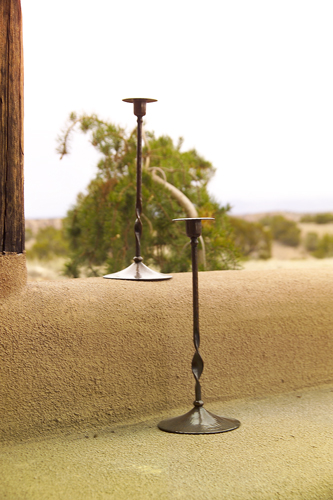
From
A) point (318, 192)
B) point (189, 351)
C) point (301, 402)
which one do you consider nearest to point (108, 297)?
point (189, 351)

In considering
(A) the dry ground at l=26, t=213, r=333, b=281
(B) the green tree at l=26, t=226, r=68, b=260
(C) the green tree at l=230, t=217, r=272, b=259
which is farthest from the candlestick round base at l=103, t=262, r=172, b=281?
(C) the green tree at l=230, t=217, r=272, b=259

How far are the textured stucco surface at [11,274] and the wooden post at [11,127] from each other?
20 millimetres

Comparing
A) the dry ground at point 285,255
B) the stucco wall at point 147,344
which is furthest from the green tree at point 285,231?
the stucco wall at point 147,344

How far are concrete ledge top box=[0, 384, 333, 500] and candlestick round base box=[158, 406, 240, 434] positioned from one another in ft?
0.06

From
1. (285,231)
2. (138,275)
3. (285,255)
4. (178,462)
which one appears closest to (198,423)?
(178,462)

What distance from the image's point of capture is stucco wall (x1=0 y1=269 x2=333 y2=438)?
4.92 ft

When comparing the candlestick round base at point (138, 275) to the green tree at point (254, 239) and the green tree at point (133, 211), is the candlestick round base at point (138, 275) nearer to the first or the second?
the green tree at point (133, 211)

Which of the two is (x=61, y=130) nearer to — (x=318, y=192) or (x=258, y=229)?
(x=258, y=229)

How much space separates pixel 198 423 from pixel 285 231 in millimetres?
14074

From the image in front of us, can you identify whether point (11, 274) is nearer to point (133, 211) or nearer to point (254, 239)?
point (133, 211)

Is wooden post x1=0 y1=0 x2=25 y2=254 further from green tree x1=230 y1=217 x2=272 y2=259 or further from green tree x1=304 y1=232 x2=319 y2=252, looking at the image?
green tree x1=304 y1=232 x2=319 y2=252

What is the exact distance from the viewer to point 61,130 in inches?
90.0

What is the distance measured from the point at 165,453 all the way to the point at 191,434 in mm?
136

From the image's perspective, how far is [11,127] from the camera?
1.54 metres
